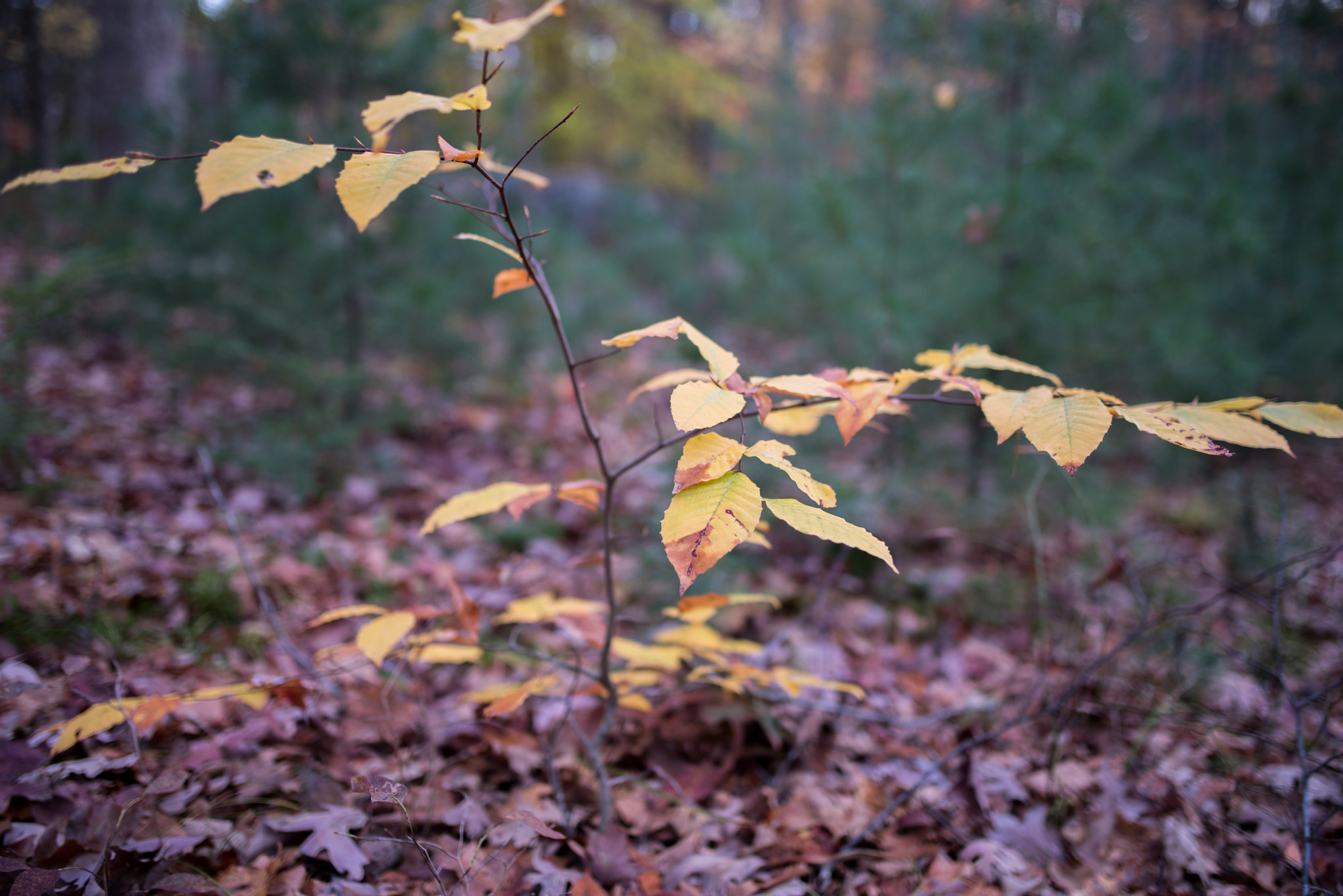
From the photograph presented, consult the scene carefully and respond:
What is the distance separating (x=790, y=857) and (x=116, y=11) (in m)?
7.93

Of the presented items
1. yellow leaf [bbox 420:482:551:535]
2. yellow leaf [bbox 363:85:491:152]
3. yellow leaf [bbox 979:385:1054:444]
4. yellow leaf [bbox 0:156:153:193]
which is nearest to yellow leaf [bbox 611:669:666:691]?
yellow leaf [bbox 420:482:551:535]

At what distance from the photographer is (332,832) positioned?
134 cm

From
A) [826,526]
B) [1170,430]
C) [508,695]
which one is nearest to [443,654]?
Answer: [508,695]

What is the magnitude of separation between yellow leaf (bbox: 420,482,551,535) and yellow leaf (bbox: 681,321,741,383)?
462 mm

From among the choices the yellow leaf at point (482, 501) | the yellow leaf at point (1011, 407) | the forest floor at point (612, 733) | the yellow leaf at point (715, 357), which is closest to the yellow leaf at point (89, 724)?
the forest floor at point (612, 733)

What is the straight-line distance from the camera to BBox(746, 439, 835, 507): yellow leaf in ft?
3.03

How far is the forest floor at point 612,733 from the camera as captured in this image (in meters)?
1.33

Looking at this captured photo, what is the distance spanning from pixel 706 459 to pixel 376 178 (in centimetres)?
62

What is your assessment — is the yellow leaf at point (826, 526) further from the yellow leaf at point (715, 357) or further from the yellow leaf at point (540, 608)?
the yellow leaf at point (540, 608)

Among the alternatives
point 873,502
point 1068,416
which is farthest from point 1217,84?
point 1068,416

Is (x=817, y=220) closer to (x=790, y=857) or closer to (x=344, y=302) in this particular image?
(x=344, y=302)

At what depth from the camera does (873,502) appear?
3.24 m

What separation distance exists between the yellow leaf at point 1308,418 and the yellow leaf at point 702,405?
0.87 m

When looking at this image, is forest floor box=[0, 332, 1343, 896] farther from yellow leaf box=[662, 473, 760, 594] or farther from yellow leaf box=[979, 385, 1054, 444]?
yellow leaf box=[979, 385, 1054, 444]
